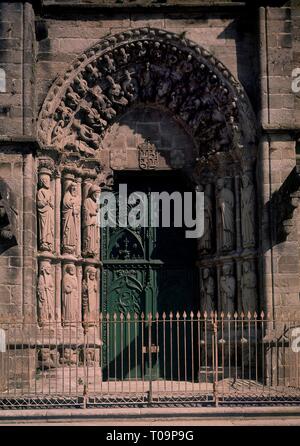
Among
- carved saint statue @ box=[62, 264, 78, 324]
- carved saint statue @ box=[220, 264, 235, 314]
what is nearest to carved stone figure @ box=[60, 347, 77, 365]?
carved saint statue @ box=[62, 264, 78, 324]

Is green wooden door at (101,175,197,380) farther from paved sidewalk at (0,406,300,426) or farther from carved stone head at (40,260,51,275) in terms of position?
paved sidewalk at (0,406,300,426)

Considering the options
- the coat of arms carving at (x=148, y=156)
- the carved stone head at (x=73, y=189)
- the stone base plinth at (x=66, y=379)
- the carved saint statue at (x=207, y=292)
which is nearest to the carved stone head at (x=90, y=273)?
the carved stone head at (x=73, y=189)

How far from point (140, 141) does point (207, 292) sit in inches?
109

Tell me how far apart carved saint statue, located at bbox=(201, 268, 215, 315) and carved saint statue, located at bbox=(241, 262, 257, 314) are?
2.30ft

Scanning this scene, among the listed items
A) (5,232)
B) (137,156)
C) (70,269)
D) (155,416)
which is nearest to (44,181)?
(5,232)

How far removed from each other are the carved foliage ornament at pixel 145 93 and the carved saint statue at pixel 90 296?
6.49 feet

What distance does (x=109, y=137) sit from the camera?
14469 mm

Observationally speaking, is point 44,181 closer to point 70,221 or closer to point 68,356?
point 70,221

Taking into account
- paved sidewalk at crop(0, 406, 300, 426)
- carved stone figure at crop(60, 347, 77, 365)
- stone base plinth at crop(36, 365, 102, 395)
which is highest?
carved stone figure at crop(60, 347, 77, 365)

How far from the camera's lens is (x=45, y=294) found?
13.3 m

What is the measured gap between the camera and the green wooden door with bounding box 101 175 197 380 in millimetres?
14352

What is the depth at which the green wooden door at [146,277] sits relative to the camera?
1435 centimetres

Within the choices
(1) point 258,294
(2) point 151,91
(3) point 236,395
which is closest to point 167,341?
(1) point 258,294
